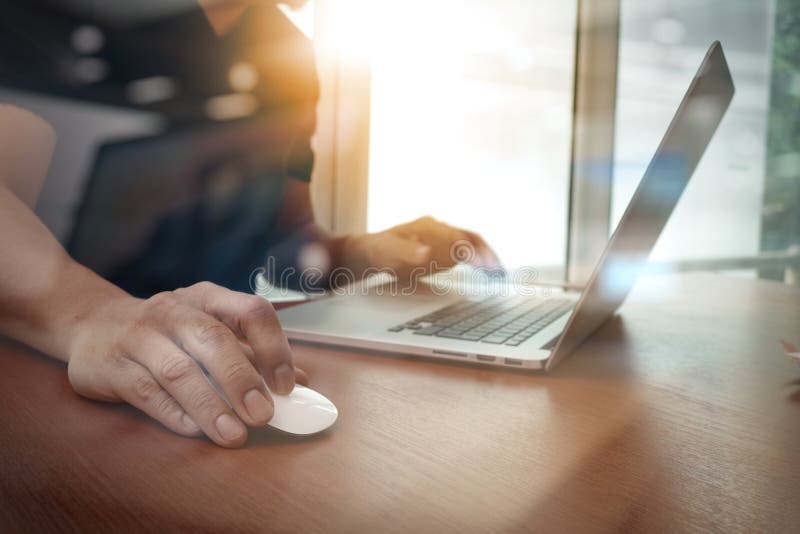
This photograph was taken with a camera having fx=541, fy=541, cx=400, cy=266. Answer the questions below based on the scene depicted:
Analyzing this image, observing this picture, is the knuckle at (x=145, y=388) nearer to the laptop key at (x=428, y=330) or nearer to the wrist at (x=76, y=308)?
the wrist at (x=76, y=308)

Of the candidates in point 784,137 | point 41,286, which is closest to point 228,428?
point 41,286

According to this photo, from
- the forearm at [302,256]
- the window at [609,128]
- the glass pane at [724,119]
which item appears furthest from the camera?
the glass pane at [724,119]

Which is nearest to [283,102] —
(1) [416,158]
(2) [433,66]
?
(1) [416,158]

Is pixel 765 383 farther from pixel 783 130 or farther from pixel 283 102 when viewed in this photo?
pixel 783 130

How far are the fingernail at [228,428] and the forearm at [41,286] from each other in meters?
0.17

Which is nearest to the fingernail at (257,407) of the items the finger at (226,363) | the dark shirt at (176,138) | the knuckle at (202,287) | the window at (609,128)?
the finger at (226,363)

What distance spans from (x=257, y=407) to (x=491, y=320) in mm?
323

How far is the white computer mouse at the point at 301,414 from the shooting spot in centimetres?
30

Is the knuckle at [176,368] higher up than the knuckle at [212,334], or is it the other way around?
the knuckle at [212,334]

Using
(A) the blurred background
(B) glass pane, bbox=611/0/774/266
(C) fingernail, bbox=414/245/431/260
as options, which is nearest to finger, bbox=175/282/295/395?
(C) fingernail, bbox=414/245/431/260

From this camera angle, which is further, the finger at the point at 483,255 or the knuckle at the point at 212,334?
the finger at the point at 483,255

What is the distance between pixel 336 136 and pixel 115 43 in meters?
0.87

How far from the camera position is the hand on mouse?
0.29 metres

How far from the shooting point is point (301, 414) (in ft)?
1.00
